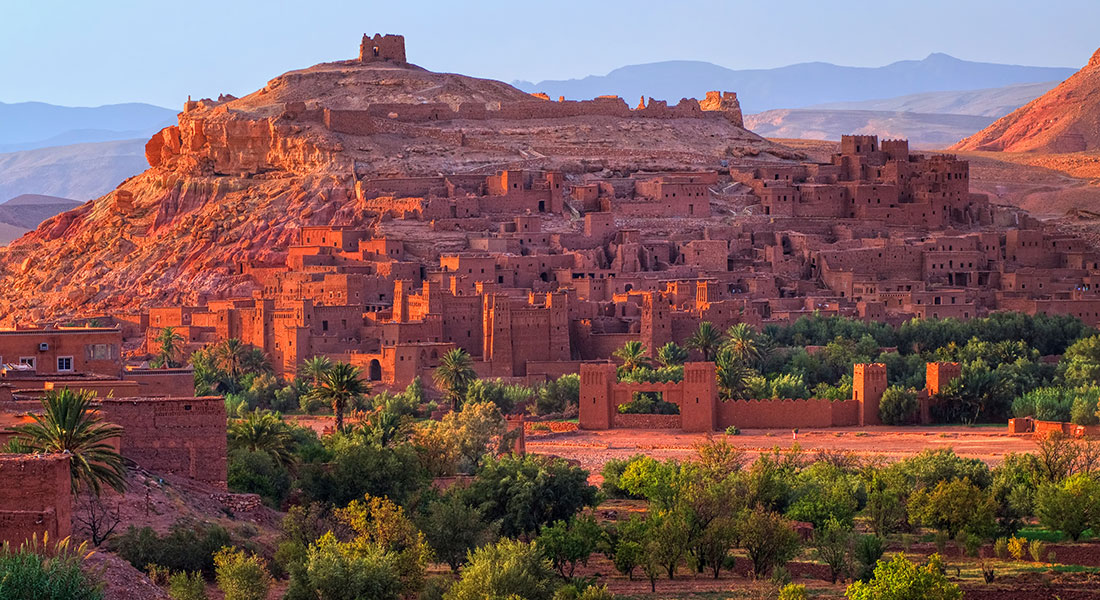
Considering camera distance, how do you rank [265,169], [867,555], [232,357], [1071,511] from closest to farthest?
[867,555]
[1071,511]
[232,357]
[265,169]

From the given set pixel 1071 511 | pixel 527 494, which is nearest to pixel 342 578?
pixel 527 494

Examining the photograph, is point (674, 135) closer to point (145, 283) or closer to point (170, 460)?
point (145, 283)

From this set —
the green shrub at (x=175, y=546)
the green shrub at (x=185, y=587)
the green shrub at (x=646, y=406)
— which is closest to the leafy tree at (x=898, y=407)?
the green shrub at (x=646, y=406)

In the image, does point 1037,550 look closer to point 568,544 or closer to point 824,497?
point 824,497

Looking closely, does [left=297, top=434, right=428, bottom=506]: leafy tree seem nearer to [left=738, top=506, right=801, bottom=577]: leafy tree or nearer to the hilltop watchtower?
[left=738, top=506, right=801, bottom=577]: leafy tree

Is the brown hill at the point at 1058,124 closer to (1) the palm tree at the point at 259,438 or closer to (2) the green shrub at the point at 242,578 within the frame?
(1) the palm tree at the point at 259,438

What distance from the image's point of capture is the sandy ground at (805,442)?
4619cm

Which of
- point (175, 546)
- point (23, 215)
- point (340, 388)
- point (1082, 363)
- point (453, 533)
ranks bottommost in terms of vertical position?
point (453, 533)

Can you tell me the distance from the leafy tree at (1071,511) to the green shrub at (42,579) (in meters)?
19.2

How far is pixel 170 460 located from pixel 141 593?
5425mm

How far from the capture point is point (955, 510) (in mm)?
36406

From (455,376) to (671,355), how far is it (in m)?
5.83

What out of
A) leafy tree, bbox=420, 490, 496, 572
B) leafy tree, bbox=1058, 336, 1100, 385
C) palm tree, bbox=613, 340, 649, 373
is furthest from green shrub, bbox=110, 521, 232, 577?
leafy tree, bbox=1058, 336, 1100, 385

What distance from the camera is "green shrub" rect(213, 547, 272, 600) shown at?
25.8 m
